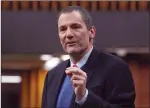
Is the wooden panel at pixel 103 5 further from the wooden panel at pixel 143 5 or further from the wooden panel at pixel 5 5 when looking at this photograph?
the wooden panel at pixel 5 5

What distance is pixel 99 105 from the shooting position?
6.84 feet

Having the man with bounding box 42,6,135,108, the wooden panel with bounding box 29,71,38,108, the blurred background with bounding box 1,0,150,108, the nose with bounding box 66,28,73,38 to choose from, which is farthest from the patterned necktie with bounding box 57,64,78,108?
the wooden panel with bounding box 29,71,38,108

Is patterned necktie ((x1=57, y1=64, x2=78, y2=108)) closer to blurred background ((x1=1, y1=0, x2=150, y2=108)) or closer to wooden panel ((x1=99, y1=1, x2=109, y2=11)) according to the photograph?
blurred background ((x1=1, y1=0, x2=150, y2=108))

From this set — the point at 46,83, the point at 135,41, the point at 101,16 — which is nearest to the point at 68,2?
the point at 101,16

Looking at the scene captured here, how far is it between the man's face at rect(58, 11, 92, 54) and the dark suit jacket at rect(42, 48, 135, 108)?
14 cm

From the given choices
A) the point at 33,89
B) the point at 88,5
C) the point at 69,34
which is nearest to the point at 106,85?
the point at 69,34

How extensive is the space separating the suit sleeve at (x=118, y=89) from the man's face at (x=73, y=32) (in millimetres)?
199

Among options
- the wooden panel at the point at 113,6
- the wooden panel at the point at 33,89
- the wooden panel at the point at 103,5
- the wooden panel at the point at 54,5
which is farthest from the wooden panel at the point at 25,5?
the wooden panel at the point at 33,89

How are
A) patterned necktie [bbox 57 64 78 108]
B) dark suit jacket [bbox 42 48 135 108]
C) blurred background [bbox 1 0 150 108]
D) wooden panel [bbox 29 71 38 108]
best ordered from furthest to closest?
1. wooden panel [bbox 29 71 38 108]
2. blurred background [bbox 1 0 150 108]
3. patterned necktie [bbox 57 64 78 108]
4. dark suit jacket [bbox 42 48 135 108]

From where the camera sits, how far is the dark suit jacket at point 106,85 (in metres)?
2.12

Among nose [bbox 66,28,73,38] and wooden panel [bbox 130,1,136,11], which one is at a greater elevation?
nose [bbox 66,28,73,38]

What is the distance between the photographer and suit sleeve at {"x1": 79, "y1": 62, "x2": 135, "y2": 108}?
2164 millimetres

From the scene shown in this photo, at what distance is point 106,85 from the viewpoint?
2199mm

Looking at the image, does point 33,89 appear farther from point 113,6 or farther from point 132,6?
point 132,6
